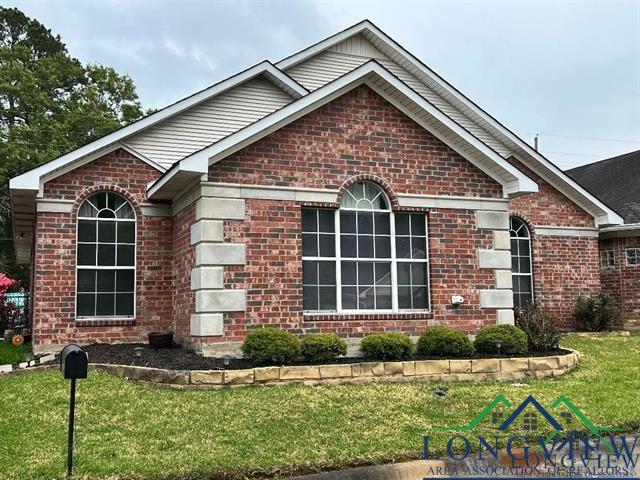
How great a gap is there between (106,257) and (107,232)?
54cm

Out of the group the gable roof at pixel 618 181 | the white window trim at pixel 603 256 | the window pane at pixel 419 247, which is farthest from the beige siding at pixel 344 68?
the window pane at pixel 419 247

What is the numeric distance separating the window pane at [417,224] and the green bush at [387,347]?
93.0 inches

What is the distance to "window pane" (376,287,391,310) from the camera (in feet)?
41.7

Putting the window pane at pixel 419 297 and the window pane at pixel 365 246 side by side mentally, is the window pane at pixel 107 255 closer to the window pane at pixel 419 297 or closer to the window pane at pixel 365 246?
the window pane at pixel 365 246

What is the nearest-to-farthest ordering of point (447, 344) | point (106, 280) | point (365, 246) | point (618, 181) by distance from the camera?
point (447, 344) → point (365, 246) → point (106, 280) → point (618, 181)

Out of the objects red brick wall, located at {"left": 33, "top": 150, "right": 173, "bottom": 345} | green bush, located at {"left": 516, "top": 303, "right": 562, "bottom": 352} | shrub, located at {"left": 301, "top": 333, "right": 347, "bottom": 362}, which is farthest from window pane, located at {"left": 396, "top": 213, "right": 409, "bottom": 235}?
red brick wall, located at {"left": 33, "top": 150, "right": 173, "bottom": 345}

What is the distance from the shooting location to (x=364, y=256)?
498 inches

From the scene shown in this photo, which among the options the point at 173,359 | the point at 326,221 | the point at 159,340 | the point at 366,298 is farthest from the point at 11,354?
the point at 366,298

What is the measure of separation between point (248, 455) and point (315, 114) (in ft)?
24.3

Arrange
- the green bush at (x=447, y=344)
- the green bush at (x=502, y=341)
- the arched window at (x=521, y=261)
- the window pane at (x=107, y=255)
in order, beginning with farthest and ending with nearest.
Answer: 1. the arched window at (x=521, y=261)
2. the window pane at (x=107, y=255)
3. the green bush at (x=502, y=341)
4. the green bush at (x=447, y=344)

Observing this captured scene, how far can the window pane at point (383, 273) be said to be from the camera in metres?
12.7

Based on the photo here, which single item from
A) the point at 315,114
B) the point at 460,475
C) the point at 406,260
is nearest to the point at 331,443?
the point at 460,475

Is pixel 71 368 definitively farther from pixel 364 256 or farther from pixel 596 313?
pixel 596 313

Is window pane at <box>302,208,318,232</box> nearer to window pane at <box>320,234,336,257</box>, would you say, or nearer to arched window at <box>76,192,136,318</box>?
window pane at <box>320,234,336,257</box>
